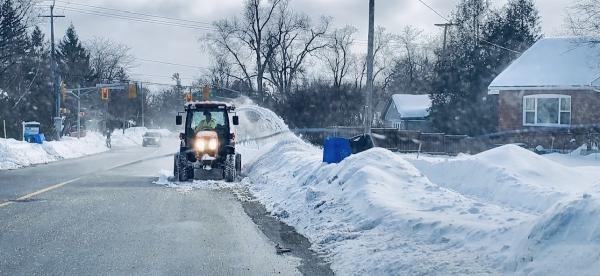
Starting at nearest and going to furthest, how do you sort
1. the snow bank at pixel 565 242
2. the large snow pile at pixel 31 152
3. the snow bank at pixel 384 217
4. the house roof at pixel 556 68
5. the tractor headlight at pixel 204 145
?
the snow bank at pixel 565 242
the snow bank at pixel 384 217
the tractor headlight at pixel 204 145
the large snow pile at pixel 31 152
the house roof at pixel 556 68

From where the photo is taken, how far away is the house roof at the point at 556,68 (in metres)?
31.2

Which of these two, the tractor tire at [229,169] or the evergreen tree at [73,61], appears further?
the evergreen tree at [73,61]

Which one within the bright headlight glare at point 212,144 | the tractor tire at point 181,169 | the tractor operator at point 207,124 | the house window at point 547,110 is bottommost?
the tractor tire at point 181,169

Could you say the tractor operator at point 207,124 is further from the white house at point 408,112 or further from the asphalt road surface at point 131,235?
the white house at point 408,112

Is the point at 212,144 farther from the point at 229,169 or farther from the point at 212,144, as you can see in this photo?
the point at 229,169

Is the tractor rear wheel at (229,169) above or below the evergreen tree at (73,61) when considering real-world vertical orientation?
below

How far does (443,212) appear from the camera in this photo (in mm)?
9664

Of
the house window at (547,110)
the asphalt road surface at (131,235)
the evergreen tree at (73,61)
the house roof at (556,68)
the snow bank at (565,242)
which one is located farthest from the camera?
the evergreen tree at (73,61)

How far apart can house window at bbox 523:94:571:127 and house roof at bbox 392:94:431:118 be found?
72.9ft

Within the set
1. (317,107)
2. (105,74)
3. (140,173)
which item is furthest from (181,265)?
(105,74)

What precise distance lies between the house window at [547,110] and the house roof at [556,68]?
73 cm

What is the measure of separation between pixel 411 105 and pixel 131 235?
51.9 metres

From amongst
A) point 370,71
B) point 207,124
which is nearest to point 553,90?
point 370,71

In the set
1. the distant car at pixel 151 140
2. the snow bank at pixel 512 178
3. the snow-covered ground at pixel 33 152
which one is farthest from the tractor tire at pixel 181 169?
the distant car at pixel 151 140
